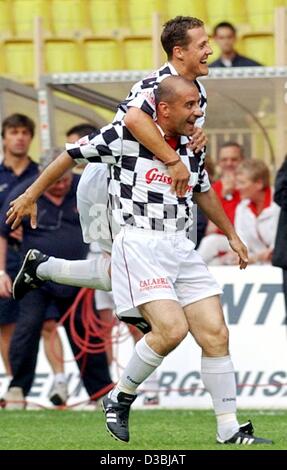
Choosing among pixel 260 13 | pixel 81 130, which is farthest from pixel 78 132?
pixel 260 13

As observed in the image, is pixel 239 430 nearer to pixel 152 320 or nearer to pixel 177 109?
pixel 152 320

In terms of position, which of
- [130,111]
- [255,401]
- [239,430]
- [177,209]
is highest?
[130,111]

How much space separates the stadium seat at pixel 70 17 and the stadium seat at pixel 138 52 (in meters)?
0.77

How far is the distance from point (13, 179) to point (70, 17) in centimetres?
557

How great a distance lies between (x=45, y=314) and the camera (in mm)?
12859

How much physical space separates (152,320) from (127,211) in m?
0.65

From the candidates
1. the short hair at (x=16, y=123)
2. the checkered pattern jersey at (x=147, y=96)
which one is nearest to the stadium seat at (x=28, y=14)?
the short hair at (x=16, y=123)

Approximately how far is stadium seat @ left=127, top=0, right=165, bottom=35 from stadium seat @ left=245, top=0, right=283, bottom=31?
128cm

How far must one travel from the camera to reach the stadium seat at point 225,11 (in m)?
17.5

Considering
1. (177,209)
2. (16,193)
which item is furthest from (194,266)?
(16,193)

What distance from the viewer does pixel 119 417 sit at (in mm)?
8523

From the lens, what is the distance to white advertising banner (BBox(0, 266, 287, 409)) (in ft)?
42.3

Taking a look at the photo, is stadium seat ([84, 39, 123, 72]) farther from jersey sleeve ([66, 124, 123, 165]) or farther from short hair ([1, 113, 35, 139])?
jersey sleeve ([66, 124, 123, 165])

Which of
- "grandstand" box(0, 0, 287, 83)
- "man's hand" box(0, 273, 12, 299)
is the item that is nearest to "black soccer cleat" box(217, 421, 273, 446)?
"man's hand" box(0, 273, 12, 299)
